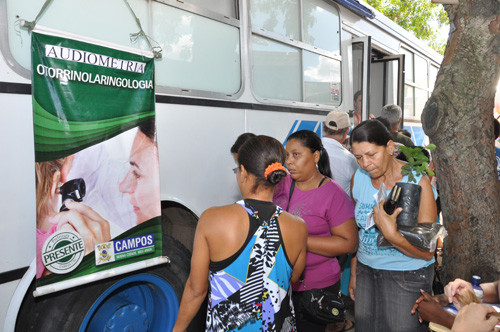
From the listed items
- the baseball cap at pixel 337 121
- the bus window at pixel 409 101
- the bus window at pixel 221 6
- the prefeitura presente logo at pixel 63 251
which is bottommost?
the prefeitura presente logo at pixel 63 251

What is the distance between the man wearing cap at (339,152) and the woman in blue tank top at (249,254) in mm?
1909

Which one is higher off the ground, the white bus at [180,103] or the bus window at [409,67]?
the bus window at [409,67]

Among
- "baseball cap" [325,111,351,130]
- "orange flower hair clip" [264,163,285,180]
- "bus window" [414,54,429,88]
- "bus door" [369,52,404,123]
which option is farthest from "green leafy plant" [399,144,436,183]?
"bus window" [414,54,429,88]

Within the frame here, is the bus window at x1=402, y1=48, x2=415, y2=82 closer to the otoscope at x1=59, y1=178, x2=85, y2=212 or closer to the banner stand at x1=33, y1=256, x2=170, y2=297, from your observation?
the banner stand at x1=33, y1=256, x2=170, y2=297

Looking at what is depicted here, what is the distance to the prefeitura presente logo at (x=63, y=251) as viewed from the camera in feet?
7.06

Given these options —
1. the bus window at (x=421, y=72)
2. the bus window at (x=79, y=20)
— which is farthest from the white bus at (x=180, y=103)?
the bus window at (x=421, y=72)

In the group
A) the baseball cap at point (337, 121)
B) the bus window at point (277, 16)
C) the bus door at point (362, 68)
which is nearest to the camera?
the bus window at point (277, 16)

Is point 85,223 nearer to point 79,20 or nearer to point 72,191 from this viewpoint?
point 72,191

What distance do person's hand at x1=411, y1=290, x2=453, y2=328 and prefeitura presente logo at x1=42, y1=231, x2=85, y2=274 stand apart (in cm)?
171

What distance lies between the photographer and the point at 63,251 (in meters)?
2.21

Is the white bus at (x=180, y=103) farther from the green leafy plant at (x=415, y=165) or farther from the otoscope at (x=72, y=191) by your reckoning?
the green leafy plant at (x=415, y=165)

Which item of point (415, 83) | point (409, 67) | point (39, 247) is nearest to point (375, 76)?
point (409, 67)

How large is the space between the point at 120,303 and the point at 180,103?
1.32 meters

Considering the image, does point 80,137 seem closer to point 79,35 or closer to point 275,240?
point 79,35
